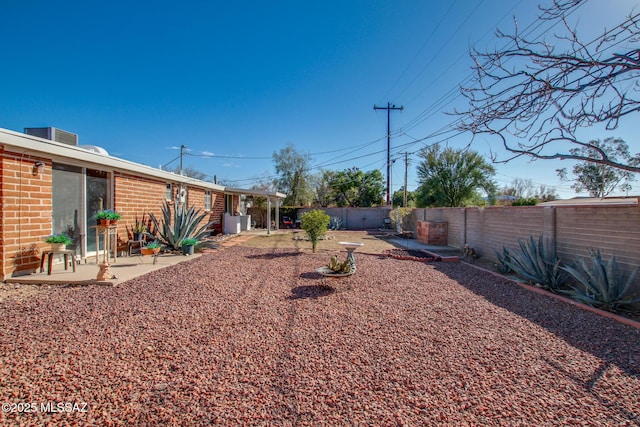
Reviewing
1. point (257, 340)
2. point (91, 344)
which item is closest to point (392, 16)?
point (257, 340)

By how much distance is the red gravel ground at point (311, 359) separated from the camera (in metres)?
1.98

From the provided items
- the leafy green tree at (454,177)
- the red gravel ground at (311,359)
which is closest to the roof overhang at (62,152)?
the red gravel ground at (311,359)

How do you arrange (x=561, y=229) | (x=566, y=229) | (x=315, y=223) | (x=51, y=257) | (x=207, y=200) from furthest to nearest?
(x=207, y=200)
(x=315, y=223)
(x=561, y=229)
(x=566, y=229)
(x=51, y=257)

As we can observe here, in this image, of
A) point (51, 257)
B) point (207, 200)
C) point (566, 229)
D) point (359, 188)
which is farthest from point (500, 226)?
point (359, 188)

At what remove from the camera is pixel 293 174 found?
29.2 metres

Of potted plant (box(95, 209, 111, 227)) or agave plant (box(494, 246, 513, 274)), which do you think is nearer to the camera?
potted plant (box(95, 209, 111, 227))

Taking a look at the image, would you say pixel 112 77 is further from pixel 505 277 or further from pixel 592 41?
pixel 505 277

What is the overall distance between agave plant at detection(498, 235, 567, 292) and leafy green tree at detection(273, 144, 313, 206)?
23.6m

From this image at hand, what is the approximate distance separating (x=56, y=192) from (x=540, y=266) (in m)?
10.0

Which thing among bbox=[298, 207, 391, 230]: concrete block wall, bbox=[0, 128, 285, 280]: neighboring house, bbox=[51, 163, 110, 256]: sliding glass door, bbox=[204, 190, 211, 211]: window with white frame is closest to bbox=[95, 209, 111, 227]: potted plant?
bbox=[51, 163, 110, 256]: sliding glass door

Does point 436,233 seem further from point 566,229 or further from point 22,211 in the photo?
point 22,211

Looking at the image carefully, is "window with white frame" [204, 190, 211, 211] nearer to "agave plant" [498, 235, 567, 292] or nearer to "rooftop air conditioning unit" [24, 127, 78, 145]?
"rooftop air conditioning unit" [24, 127, 78, 145]

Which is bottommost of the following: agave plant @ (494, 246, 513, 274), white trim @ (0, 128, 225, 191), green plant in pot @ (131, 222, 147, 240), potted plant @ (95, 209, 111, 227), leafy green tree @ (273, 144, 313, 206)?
agave plant @ (494, 246, 513, 274)

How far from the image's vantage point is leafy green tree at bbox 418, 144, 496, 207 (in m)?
23.1
